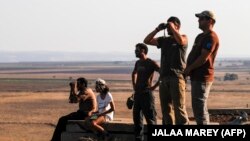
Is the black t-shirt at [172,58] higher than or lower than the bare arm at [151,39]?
lower

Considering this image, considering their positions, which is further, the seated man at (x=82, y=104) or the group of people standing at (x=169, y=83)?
the seated man at (x=82, y=104)

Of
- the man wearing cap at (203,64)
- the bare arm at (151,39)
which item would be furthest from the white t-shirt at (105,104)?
the man wearing cap at (203,64)

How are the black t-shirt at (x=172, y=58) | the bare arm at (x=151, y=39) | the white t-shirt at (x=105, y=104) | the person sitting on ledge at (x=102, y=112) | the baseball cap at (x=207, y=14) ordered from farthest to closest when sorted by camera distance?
the white t-shirt at (x=105, y=104), the person sitting on ledge at (x=102, y=112), the bare arm at (x=151, y=39), the black t-shirt at (x=172, y=58), the baseball cap at (x=207, y=14)

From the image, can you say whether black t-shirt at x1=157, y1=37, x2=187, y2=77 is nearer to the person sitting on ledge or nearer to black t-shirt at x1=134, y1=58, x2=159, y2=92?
black t-shirt at x1=134, y1=58, x2=159, y2=92

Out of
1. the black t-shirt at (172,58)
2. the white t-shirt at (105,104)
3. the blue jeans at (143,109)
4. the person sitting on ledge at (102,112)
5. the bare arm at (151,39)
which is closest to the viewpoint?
the black t-shirt at (172,58)

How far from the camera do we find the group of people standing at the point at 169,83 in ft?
25.0

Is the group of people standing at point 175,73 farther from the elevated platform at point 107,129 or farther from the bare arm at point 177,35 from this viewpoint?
the elevated platform at point 107,129

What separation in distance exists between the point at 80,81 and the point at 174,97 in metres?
2.21

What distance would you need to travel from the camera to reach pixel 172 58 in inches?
325

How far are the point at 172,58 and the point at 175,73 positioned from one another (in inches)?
8.9

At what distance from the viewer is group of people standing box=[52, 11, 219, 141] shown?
25.0 feet

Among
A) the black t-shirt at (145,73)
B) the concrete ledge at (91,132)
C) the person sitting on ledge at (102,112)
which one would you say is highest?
the black t-shirt at (145,73)

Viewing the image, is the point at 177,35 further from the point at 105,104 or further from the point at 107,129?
the point at 107,129

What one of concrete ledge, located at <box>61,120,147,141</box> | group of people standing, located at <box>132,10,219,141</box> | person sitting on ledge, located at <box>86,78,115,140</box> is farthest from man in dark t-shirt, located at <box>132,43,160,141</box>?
person sitting on ledge, located at <box>86,78,115,140</box>
